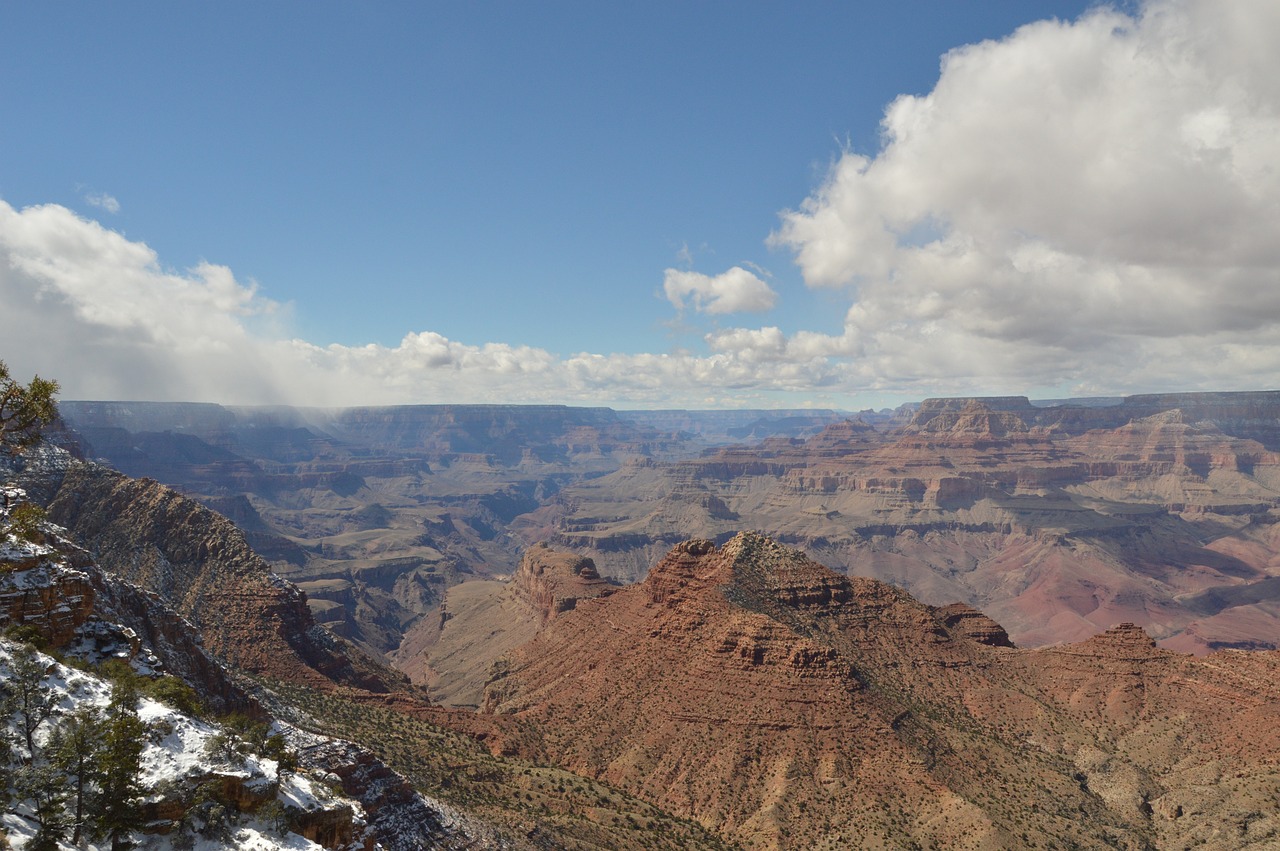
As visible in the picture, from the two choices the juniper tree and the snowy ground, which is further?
the juniper tree

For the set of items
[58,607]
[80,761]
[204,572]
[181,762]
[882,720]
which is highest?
[58,607]

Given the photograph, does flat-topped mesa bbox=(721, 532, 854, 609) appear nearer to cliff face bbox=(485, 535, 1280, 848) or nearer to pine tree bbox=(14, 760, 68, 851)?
cliff face bbox=(485, 535, 1280, 848)

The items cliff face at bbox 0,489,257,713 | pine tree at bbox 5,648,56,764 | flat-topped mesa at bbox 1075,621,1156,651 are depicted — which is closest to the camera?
pine tree at bbox 5,648,56,764

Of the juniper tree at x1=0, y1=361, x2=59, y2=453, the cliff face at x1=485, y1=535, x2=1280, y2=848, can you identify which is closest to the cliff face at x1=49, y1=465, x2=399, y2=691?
the cliff face at x1=485, y1=535, x2=1280, y2=848

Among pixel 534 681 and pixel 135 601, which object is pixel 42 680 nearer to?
pixel 135 601

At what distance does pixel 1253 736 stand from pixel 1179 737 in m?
7.36

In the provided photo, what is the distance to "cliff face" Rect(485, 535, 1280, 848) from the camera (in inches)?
3009

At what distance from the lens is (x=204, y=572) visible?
112000 millimetres

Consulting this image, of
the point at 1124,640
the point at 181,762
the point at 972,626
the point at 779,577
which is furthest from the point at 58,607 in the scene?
the point at 1124,640

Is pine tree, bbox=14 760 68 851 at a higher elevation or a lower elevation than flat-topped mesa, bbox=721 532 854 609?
higher

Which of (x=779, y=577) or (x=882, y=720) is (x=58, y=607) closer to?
(x=882, y=720)

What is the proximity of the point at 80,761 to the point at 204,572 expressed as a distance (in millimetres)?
96092

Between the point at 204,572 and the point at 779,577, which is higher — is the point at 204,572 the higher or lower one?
the higher one

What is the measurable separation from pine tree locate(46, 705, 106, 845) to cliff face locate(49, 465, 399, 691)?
69.4 meters
